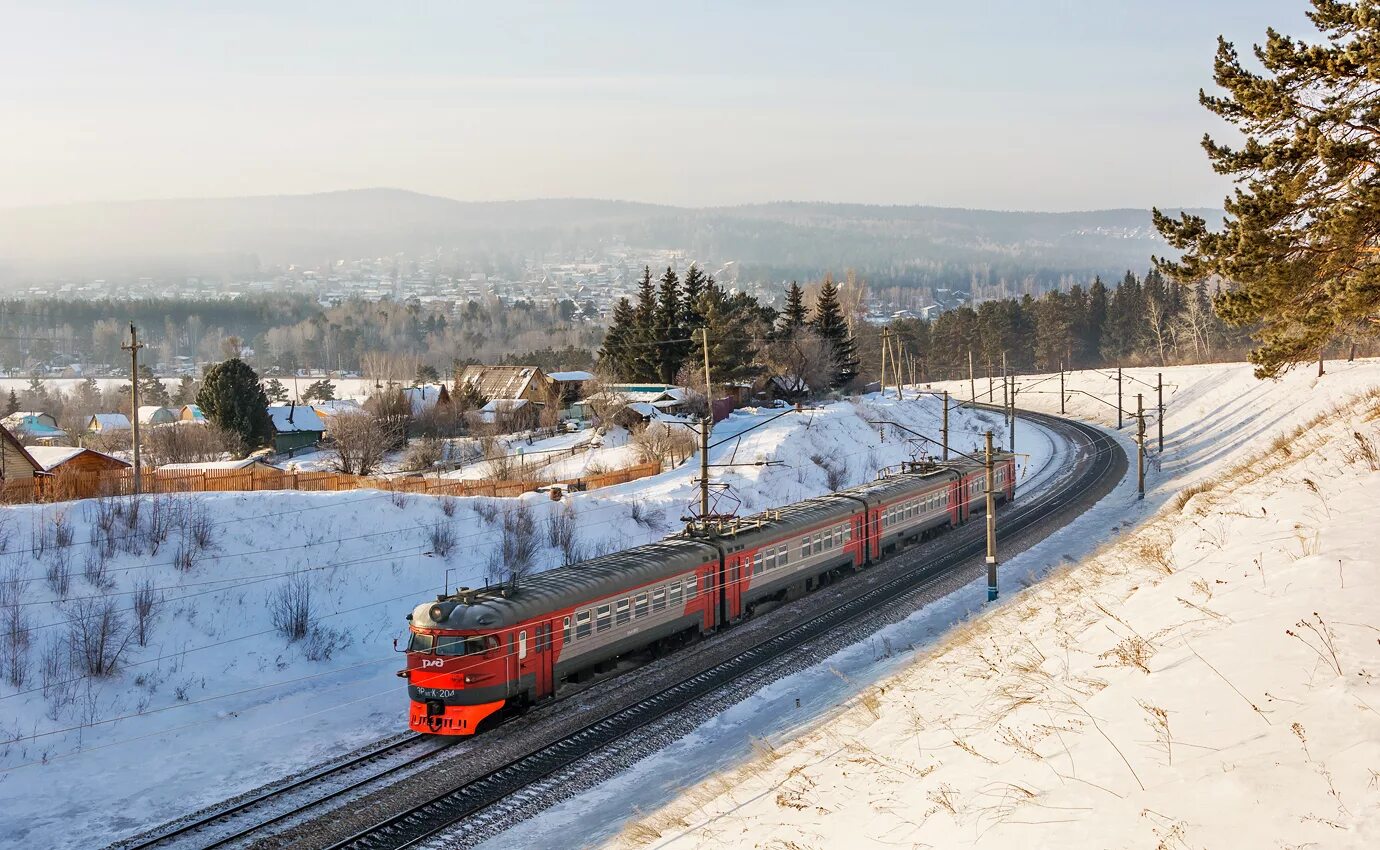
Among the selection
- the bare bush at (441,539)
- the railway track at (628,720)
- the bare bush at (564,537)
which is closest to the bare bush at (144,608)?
the bare bush at (441,539)

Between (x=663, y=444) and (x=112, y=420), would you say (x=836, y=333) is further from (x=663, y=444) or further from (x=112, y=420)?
(x=112, y=420)

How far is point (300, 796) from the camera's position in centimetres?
1862

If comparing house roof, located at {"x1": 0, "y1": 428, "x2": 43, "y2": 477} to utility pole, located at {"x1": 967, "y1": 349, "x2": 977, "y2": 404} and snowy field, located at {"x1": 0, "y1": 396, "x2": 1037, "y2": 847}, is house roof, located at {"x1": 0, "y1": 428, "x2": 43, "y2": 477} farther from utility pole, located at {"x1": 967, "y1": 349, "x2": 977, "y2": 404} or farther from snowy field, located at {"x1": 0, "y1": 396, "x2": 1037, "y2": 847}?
utility pole, located at {"x1": 967, "y1": 349, "x2": 977, "y2": 404}

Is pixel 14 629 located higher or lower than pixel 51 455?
lower

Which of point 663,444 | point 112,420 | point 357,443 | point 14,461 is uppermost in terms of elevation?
point 14,461

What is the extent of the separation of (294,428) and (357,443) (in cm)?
2404

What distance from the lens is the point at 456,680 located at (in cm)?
2069

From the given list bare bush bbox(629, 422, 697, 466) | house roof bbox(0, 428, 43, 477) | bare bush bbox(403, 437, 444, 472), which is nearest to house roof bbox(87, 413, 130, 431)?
bare bush bbox(403, 437, 444, 472)

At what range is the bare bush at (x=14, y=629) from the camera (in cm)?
2233

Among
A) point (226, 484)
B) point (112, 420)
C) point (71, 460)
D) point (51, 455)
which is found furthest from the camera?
point (112, 420)

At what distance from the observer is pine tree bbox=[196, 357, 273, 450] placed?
68.1 meters

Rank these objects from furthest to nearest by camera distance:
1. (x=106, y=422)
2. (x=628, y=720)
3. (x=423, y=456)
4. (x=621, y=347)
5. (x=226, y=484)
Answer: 1. (x=106, y=422)
2. (x=621, y=347)
3. (x=423, y=456)
4. (x=226, y=484)
5. (x=628, y=720)

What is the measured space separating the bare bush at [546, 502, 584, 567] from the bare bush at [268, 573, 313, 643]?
1052 cm

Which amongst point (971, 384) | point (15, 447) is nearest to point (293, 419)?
point (15, 447)
